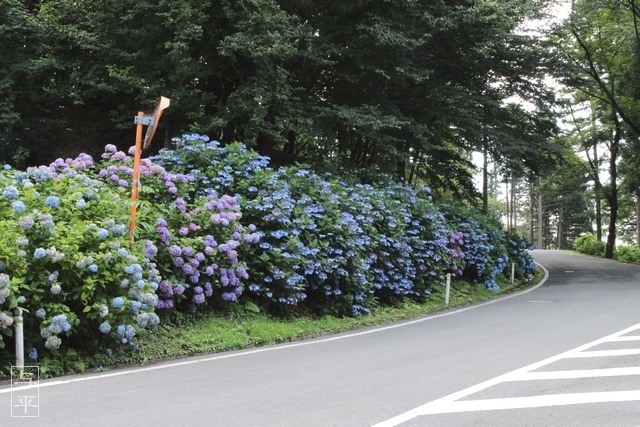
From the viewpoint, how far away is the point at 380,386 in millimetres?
6223

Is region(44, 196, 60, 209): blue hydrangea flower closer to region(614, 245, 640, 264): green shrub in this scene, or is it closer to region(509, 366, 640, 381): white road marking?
region(509, 366, 640, 381): white road marking

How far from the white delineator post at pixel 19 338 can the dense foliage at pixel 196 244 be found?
0.19 meters

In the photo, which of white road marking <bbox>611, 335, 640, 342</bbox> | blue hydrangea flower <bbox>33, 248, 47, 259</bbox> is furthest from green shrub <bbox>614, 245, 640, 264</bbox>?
blue hydrangea flower <bbox>33, 248, 47, 259</bbox>

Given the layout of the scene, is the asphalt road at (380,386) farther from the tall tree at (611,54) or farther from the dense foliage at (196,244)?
the tall tree at (611,54)

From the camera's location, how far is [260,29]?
14.4m

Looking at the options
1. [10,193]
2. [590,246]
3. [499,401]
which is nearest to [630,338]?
[499,401]

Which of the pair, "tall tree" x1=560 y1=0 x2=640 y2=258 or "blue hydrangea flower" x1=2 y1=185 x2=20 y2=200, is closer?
"blue hydrangea flower" x1=2 y1=185 x2=20 y2=200

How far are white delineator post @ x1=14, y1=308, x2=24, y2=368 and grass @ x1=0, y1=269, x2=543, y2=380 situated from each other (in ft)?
0.74

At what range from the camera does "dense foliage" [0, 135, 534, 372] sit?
6762 millimetres

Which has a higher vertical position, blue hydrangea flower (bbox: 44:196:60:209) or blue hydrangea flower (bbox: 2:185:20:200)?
blue hydrangea flower (bbox: 2:185:20:200)

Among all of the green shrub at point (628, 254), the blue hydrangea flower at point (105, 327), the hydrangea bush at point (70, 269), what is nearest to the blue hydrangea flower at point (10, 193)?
the hydrangea bush at point (70, 269)

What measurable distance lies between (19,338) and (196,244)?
11.3 feet

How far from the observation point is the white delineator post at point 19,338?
624 cm

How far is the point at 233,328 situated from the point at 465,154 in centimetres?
2092
